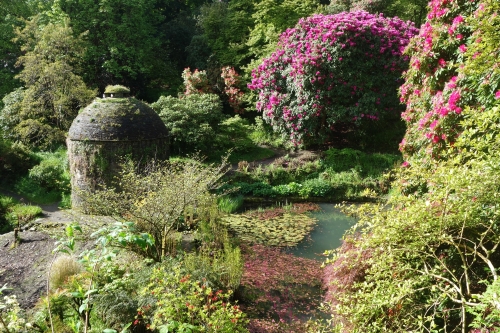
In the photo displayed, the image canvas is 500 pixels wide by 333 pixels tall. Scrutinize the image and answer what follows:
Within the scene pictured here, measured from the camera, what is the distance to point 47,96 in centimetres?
1557

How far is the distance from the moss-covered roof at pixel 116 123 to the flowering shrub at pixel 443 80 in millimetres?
6451

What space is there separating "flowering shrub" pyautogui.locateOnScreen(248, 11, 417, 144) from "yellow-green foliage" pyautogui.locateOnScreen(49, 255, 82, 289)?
10.2m

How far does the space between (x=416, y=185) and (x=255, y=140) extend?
38.9 ft

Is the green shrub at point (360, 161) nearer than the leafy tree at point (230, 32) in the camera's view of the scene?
Yes

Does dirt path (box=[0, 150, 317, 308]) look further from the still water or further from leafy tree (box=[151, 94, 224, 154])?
leafy tree (box=[151, 94, 224, 154])

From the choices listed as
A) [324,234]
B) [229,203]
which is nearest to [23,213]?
[229,203]

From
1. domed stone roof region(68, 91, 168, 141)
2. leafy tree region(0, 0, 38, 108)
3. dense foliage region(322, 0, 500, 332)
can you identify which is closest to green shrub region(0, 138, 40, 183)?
domed stone roof region(68, 91, 168, 141)

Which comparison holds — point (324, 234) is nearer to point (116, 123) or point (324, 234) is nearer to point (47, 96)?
point (116, 123)

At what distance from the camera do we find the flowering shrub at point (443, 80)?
512cm

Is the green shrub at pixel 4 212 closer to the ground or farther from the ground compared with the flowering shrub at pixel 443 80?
closer to the ground

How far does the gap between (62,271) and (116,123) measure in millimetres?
4625

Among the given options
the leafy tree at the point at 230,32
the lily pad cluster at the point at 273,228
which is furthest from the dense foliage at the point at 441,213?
the leafy tree at the point at 230,32

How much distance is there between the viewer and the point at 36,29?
55.0 feet

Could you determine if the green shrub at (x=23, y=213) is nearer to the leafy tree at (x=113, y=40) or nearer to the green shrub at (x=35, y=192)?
the green shrub at (x=35, y=192)
